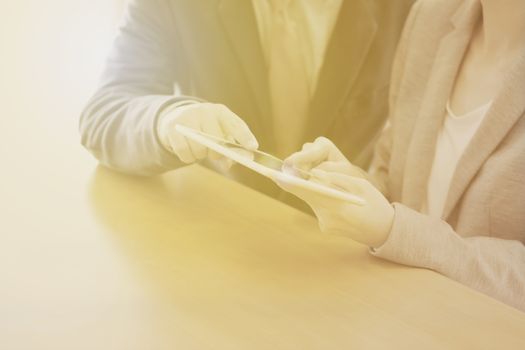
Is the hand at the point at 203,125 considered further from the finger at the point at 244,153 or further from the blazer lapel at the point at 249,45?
the blazer lapel at the point at 249,45

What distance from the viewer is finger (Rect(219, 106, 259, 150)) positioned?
0.55m

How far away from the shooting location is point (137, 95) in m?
0.73

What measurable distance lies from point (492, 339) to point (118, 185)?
49 centimetres

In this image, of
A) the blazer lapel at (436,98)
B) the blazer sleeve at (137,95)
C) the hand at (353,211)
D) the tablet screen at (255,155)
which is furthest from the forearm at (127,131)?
the blazer lapel at (436,98)

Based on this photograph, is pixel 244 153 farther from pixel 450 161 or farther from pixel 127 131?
pixel 450 161

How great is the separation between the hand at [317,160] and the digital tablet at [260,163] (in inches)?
0.5

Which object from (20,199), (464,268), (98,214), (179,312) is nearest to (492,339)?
(464,268)

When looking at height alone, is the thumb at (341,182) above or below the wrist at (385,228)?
above

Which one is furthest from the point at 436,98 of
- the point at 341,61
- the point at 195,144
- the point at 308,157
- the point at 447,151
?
the point at 195,144

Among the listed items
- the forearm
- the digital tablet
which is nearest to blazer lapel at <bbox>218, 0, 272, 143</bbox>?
the forearm

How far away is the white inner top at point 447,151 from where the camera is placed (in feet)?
2.36

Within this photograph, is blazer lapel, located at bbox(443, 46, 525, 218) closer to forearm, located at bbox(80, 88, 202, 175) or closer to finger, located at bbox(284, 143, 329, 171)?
finger, located at bbox(284, 143, 329, 171)

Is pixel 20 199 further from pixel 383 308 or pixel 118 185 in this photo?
pixel 383 308

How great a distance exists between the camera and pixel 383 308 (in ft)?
1.64
